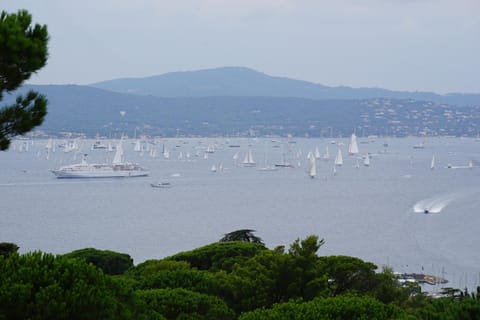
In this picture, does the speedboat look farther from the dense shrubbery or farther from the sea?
the dense shrubbery

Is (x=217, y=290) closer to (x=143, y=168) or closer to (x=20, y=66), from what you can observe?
(x=20, y=66)

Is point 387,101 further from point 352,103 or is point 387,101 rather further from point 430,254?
point 430,254

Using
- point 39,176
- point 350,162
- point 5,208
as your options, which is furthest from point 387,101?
point 5,208

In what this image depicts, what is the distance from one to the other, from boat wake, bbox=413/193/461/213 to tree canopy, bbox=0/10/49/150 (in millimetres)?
42428

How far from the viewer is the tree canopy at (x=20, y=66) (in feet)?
18.3

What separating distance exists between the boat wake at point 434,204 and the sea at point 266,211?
0.08 m

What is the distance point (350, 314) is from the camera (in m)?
6.88

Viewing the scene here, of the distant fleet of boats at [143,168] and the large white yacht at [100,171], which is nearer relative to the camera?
the large white yacht at [100,171]

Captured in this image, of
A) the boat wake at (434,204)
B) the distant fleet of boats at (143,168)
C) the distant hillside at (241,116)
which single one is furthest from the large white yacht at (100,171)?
the distant hillside at (241,116)

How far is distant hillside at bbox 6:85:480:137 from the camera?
5625 inches

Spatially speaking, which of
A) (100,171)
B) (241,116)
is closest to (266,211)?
(100,171)

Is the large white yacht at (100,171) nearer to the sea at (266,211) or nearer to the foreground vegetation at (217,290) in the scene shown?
the sea at (266,211)

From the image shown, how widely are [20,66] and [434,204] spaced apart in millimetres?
46054

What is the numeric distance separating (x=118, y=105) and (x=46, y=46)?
493ft
